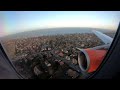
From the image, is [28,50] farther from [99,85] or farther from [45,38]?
[99,85]

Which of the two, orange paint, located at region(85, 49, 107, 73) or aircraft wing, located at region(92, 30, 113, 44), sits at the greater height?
aircraft wing, located at region(92, 30, 113, 44)

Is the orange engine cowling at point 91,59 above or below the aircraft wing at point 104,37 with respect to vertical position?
below

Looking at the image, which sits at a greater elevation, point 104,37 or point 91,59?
point 104,37

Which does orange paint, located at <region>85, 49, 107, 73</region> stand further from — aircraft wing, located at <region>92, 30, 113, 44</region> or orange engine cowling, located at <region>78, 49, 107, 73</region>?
aircraft wing, located at <region>92, 30, 113, 44</region>

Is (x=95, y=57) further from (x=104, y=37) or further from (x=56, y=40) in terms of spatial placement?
(x=56, y=40)

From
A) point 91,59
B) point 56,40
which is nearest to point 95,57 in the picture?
point 91,59

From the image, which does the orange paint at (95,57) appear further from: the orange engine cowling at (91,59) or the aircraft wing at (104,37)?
the aircraft wing at (104,37)
